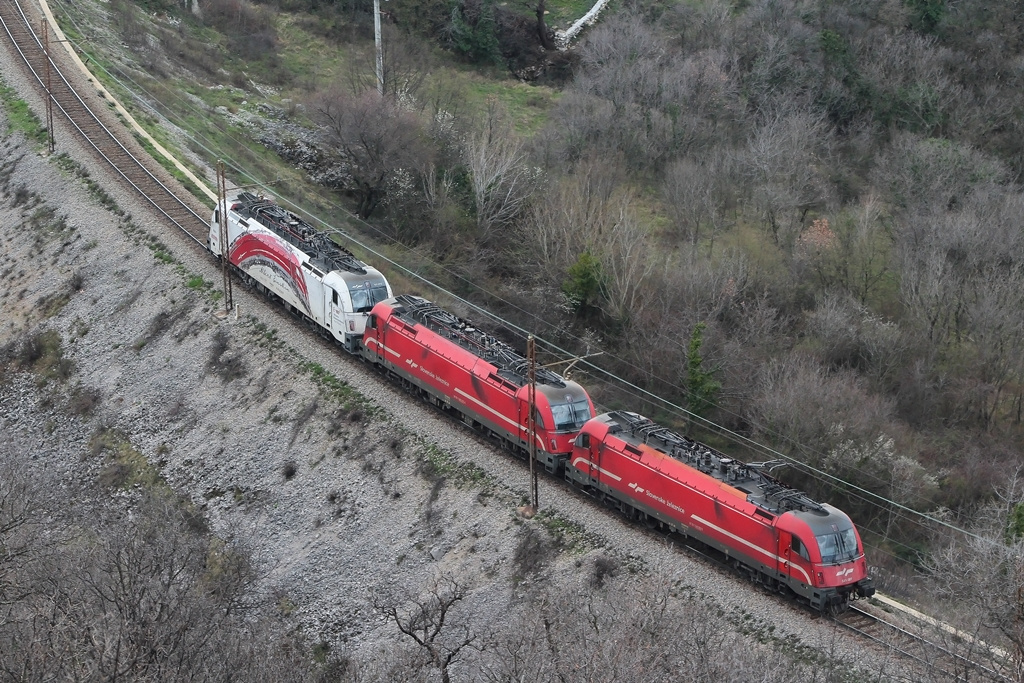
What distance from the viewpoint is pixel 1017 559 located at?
90.6 feet

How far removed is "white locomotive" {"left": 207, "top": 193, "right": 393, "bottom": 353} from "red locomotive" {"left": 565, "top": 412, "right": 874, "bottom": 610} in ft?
36.5

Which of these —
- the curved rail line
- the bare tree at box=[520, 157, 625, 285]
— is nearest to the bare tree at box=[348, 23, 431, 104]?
the curved rail line

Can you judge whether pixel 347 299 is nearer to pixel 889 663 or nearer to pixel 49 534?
pixel 49 534

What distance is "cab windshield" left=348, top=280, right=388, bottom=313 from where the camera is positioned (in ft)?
136

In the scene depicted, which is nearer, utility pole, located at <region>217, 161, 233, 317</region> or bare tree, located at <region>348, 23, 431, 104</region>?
utility pole, located at <region>217, 161, 233, 317</region>

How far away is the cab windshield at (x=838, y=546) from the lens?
95.6 ft

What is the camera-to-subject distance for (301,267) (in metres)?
42.9

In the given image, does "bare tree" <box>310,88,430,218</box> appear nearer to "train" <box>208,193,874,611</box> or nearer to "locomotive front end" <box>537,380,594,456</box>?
"train" <box>208,193,874,611</box>

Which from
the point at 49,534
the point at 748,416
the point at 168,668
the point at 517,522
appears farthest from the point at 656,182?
the point at 168,668

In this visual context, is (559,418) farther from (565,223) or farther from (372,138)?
(372,138)

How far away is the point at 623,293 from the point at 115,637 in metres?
27.9

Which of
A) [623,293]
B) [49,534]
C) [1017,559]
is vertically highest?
[1017,559]

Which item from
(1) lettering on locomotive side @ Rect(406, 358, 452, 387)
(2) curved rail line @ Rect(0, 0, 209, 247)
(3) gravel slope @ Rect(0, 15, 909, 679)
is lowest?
(3) gravel slope @ Rect(0, 15, 909, 679)

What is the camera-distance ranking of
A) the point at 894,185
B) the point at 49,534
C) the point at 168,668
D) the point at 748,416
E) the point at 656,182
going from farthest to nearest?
the point at 656,182 < the point at 894,185 < the point at 748,416 < the point at 49,534 < the point at 168,668
